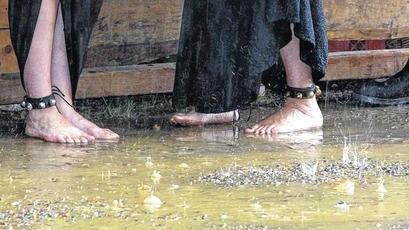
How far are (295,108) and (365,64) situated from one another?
1292mm

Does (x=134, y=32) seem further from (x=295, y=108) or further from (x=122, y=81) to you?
(x=295, y=108)

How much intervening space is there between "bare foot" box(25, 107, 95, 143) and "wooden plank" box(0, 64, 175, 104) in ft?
2.34

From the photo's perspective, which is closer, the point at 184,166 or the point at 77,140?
the point at 184,166

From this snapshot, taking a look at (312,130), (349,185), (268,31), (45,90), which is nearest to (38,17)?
(45,90)

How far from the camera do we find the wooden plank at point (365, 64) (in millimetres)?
6121

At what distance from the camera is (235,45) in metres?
4.93

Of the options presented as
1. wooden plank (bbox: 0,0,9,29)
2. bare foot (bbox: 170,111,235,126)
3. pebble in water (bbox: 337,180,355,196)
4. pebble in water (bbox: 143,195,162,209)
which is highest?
wooden plank (bbox: 0,0,9,29)

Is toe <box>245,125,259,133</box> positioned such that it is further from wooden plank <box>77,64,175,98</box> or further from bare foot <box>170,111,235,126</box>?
wooden plank <box>77,64,175,98</box>

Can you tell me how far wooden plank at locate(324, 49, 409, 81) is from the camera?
241 inches

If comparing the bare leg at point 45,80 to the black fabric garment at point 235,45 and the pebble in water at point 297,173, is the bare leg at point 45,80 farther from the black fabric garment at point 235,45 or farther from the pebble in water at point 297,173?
the pebble in water at point 297,173

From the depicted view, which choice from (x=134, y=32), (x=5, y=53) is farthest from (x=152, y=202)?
(x=134, y=32)

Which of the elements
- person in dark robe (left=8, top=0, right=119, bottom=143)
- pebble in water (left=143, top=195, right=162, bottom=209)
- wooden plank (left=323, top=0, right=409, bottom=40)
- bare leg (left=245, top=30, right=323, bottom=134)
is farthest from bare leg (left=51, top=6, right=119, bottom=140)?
wooden plank (left=323, top=0, right=409, bottom=40)

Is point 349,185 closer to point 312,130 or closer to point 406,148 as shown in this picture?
point 406,148

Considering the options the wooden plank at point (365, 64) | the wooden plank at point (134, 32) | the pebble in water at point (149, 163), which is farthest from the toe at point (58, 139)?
the wooden plank at point (365, 64)
